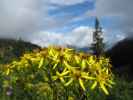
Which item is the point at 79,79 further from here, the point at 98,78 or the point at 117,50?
the point at 117,50

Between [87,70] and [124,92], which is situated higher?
[87,70]

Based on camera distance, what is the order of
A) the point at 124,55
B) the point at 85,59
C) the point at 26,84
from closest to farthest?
1. the point at 85,59
2. the point at 26,84
3. the point at 124,55

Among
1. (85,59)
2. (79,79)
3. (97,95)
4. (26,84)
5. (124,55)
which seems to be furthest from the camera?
(124,55)

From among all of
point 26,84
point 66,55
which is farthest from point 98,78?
point 26,84

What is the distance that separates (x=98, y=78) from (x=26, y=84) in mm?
2516

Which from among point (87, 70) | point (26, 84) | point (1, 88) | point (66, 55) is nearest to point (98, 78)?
point (87, 70)

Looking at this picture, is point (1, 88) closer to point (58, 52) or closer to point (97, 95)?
point (97, 95)

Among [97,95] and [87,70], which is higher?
[87,70]

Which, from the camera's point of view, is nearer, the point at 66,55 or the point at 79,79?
the point at 79,79

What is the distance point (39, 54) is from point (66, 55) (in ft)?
0.91

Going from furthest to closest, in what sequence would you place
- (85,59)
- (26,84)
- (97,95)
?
(97,95) → (26,84) → (85,59)

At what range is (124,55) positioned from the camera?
1334cm

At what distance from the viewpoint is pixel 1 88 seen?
350 inches

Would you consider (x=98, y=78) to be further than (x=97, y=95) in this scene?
No
